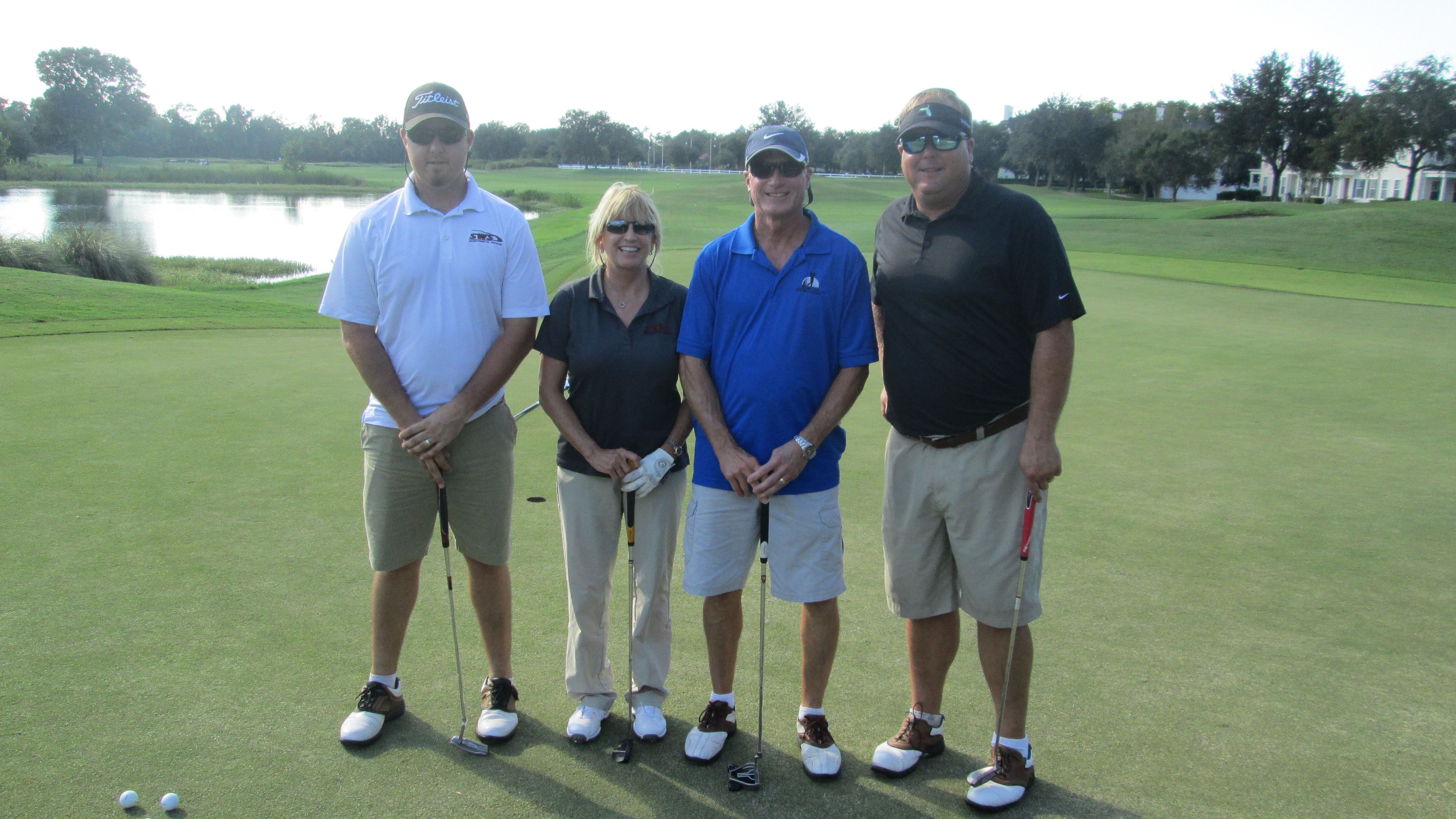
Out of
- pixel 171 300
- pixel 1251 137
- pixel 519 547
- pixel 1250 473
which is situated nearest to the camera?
pixel 519 547

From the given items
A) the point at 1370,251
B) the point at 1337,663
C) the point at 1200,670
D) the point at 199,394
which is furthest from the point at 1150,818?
the point at 1370,251

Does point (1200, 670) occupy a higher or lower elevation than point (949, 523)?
lower

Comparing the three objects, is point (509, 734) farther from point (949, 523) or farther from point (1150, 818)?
point (1150, 818)

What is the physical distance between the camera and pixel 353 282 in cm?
311

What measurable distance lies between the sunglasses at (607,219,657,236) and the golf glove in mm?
728

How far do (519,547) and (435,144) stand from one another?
6.36 ft

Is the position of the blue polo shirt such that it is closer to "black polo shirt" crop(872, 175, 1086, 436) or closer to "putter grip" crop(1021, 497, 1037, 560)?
"black polo shirt" crop(872, 175, 1086, 436)

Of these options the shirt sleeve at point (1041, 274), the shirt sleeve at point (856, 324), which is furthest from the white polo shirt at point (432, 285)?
the shirt sleeve at point (1041, 274)

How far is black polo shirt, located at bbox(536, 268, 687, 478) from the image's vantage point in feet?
10.3

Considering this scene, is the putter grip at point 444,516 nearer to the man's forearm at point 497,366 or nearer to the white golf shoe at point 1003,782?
the man's forearm at point 497,366

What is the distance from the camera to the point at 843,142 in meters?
97.4

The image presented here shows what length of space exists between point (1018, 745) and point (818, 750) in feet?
1.93

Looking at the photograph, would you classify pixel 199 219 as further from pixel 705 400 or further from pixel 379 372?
pixel 705 400

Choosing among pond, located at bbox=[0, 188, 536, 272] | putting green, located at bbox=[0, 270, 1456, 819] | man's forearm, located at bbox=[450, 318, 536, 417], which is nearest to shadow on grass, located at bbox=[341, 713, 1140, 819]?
putting green, located at bbox=[0, 270, 1456, 819]
